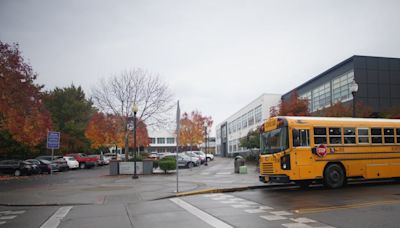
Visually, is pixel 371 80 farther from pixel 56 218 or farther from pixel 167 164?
pixel 56 218

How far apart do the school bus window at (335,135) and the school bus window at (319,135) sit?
350 mm

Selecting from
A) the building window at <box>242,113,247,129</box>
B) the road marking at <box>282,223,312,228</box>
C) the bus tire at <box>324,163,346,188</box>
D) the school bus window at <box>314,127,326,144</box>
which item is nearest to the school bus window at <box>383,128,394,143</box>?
the bus tire at <box>324,163,346,188</box>

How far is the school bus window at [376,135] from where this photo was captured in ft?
54.6

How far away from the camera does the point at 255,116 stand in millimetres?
64500

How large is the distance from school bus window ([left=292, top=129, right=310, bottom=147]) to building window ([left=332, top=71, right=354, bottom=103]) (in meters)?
25.9

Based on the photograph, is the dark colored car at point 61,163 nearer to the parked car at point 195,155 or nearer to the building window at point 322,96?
the parked car at point 195,155

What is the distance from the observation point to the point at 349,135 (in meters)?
16.1

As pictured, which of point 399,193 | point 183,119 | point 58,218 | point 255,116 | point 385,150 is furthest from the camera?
point 183,119

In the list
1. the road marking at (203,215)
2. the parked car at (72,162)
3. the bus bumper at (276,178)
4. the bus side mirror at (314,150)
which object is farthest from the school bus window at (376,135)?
the parked car at (72,162)

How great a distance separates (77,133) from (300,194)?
43208 millimetres

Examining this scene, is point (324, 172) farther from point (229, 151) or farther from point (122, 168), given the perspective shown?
point (229, 151)

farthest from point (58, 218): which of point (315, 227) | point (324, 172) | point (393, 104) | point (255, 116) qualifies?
point (255, 116)

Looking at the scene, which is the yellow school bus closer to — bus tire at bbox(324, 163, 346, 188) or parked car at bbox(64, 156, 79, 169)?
bus tire at bbox(324, 163, 346, 188)

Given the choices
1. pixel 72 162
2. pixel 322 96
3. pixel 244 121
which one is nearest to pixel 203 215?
pixel 72 162
